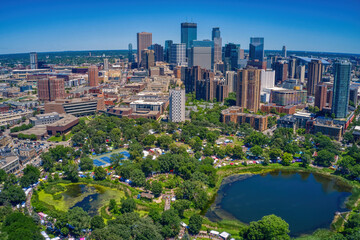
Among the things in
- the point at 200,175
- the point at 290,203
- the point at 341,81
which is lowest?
the point at 290,203

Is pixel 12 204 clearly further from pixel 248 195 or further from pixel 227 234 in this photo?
pixel 248 195

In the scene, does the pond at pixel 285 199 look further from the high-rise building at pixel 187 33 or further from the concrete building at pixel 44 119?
the high-rise building at pixel 187 33

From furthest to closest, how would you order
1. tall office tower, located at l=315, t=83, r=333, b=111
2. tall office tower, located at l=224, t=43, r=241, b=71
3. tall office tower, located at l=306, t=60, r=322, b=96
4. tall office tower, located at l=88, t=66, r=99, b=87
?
tall office tower, located at l=224, t=43, r=241, b=71, tall office tower, located at l=88, t=66, r=99, b=87, tall office tower, located at l=306, t=60, r=322, b=96, tall office tower, located at l=315, t=83, r=333, b=111

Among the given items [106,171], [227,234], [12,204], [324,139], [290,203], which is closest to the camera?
[227,234]

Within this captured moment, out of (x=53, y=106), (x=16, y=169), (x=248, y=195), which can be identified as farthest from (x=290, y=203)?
(x=53, y=106)

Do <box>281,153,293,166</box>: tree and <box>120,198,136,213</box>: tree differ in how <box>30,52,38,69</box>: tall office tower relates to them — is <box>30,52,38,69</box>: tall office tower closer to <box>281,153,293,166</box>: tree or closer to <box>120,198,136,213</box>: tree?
<box>281,153,293,166</box>: tree

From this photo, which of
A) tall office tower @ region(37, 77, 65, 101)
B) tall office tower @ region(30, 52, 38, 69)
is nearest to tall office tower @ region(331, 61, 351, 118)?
tall office tower @ region(37, 77, 65, 101)
